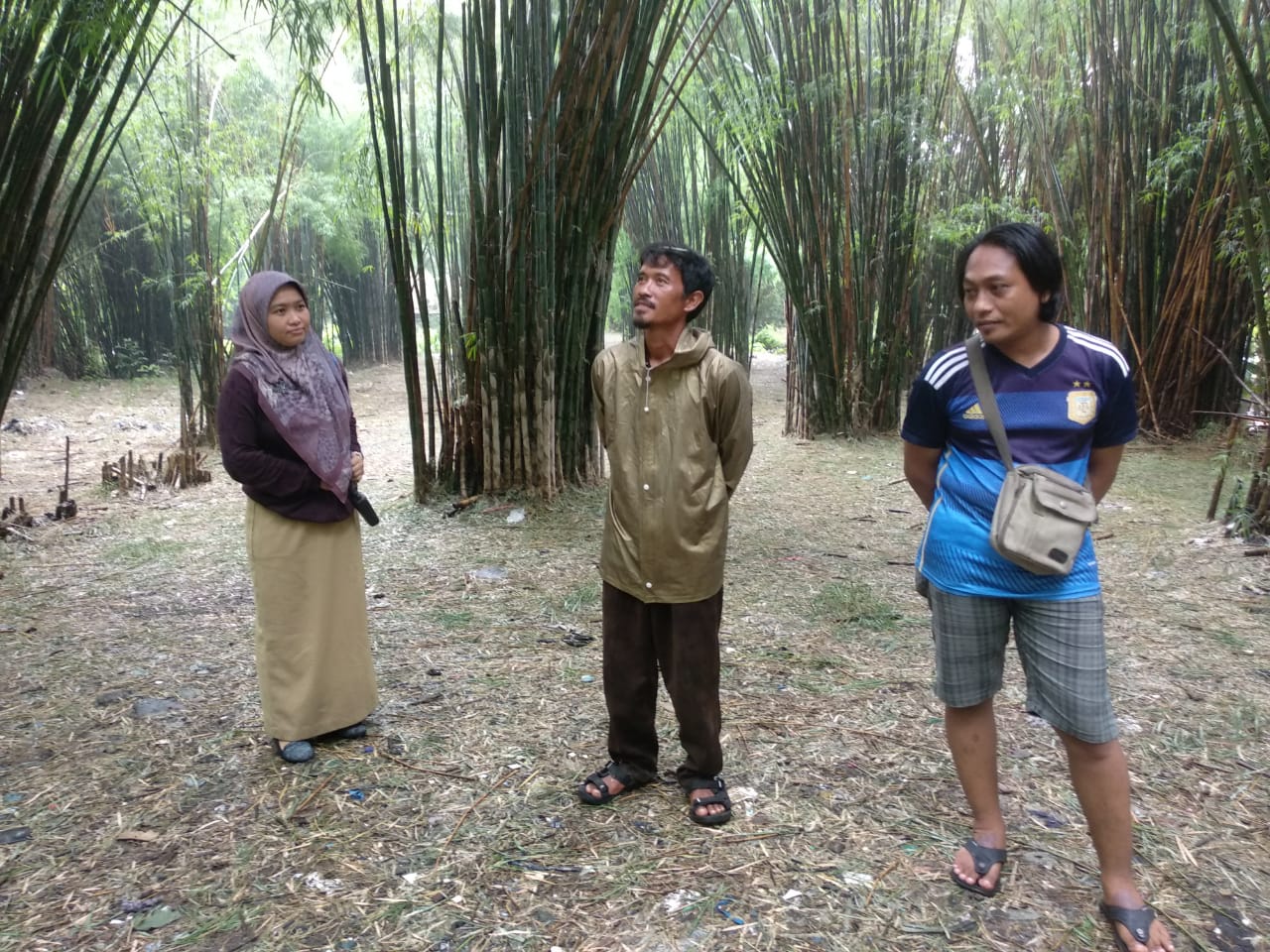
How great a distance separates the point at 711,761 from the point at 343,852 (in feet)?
2.32

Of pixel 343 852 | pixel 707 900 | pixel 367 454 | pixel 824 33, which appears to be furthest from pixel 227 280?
pixel 707 900

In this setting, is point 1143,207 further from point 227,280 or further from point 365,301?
point 365,301

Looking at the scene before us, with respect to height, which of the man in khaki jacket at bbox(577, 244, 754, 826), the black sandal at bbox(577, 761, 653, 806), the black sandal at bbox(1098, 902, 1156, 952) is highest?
the man in khaki jacket at bbox(577, 244, 754, 826)

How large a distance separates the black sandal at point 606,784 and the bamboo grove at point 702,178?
2.21m

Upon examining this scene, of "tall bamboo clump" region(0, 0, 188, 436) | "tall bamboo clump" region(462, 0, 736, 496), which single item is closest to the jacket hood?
"tall bamboo clump" region(0, 0, 188, 436)

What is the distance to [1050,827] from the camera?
1.68 metres

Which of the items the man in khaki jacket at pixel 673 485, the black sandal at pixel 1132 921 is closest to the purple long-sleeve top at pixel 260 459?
the man in khaki jacket at pixel 673 485

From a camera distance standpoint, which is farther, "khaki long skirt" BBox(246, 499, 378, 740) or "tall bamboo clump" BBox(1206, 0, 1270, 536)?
"tall bamboo clump" BBox(1206, 0, 1270, 536)

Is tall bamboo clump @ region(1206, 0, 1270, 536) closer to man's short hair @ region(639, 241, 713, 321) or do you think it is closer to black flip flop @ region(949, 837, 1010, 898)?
man's short hair @ region(639, 241, 713, 321)

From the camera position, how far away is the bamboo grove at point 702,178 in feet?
11.7

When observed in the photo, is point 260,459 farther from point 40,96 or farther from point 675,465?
point 40,96

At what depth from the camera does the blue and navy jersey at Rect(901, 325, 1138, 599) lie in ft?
4.39

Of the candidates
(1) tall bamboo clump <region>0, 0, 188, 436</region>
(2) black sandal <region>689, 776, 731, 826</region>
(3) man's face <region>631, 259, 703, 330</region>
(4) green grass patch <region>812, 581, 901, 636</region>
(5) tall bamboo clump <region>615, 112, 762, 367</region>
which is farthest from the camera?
(5) tall bamboo clump <region>615, 112, 762, 367</region>

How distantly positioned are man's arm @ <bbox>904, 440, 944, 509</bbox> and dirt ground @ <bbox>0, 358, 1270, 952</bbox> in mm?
658
